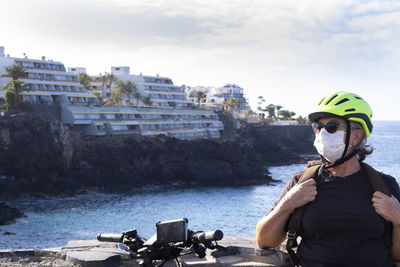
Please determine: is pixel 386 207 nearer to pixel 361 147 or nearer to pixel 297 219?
pixel 361 147

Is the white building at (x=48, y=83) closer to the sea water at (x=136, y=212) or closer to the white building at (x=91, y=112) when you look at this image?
the white building at (x=91, y=112)

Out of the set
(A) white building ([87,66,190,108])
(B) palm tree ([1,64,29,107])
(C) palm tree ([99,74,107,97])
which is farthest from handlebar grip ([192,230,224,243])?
(C) palm tree ([99,74,107,97])

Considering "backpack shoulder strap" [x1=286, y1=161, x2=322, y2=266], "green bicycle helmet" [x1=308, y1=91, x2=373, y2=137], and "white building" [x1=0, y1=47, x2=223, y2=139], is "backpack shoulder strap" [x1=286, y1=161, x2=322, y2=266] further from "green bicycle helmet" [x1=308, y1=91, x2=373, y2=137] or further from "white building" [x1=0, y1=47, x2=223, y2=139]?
"white building" [x1=0, y1=47, x2=223, y2=139]

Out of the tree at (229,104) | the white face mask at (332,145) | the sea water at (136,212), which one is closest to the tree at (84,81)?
the sea water at (136,212)

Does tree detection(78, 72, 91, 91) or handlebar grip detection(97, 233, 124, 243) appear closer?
handlebar grip detection(97, 233, 124, 243)

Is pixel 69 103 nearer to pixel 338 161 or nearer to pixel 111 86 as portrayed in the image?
pixel 111 86

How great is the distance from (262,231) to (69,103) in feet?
250

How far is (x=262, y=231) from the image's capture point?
3.97 meters

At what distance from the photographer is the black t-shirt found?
364 cm

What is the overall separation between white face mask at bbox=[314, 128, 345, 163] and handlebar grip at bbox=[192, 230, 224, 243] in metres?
0.87

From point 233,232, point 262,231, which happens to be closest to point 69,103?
point 233,232

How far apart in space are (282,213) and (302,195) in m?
0.20

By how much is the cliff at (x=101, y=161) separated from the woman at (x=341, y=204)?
54.4 metres

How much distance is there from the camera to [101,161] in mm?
68688
